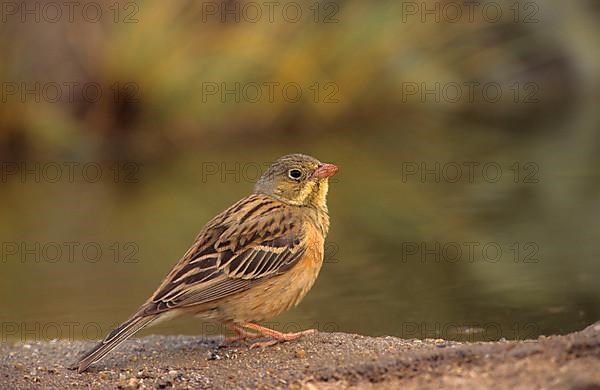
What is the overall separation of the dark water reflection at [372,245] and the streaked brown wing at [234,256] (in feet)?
3.80

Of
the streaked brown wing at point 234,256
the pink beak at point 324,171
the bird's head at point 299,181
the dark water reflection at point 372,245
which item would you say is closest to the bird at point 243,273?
the streaked brown wing at point 234,256

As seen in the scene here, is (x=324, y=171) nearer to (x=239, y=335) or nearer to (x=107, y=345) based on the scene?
(x=239, y=335)

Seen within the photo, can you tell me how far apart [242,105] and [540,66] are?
6.19 metres

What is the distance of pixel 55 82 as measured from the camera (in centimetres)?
1944

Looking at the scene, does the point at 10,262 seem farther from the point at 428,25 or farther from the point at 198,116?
the point at 428,25

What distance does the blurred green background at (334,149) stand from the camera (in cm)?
1018

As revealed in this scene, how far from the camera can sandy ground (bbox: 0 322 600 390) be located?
20.1 feet

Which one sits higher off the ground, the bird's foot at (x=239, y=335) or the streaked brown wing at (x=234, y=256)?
the streaked brown wing at (x=234, y=256)

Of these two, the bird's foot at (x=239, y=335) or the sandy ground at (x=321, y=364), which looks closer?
the sandy ground at (x=321, y=364)

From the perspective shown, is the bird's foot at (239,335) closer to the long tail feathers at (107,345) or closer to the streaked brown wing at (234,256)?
the streaked brown wing at (234,256)

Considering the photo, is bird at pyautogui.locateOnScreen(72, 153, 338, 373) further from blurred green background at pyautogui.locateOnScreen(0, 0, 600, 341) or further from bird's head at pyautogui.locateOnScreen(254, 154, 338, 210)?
blurred green background at pyautogui.locateOnScreen(0, 0, 600, 341)

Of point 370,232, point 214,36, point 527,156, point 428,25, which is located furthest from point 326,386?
point 428,25

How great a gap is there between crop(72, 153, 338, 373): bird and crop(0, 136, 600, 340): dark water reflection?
1020mm

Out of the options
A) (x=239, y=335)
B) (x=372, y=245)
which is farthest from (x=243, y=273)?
(x=372, y=245)
